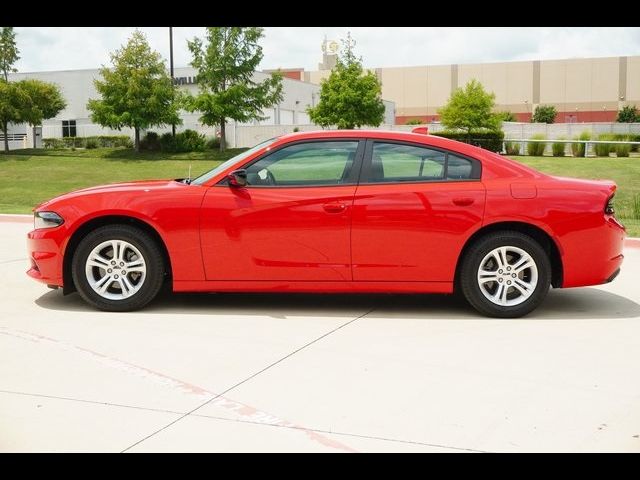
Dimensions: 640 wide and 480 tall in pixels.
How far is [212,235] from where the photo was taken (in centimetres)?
647

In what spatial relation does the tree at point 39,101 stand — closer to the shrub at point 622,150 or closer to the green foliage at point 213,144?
the green foliage at point 213,144

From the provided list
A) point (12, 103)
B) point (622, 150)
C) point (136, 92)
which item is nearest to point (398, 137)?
point (622, 150)

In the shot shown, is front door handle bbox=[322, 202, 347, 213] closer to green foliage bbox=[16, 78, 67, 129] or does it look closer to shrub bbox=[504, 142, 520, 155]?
shrub bbox=[504, 142, 520, 155]

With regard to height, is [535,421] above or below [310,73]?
below

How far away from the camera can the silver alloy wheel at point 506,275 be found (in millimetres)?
6367

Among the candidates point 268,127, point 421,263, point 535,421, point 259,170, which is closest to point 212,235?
point 259,170

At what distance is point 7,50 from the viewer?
51562 millimetres

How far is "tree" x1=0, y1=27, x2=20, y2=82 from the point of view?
51.4 meters

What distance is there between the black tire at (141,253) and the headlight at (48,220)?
0.26m

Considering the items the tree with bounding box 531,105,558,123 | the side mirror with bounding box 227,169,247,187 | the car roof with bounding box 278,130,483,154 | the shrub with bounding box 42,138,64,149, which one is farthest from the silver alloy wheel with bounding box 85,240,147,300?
the tree with bounding box 531,105,558,123

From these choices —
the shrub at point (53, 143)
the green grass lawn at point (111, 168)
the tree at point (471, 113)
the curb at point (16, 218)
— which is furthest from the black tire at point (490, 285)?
the shrub at point (53, 143)
